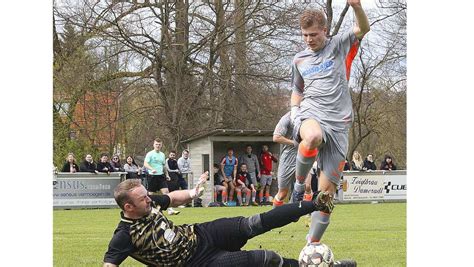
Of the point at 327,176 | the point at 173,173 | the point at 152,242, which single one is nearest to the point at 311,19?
the point at 327,176

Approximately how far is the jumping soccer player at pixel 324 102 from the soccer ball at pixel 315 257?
0.70 m

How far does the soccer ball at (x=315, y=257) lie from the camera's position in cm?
566

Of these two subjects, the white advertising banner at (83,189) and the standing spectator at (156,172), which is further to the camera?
the white advertising banner at (83,189)

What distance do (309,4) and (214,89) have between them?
401 centimetres

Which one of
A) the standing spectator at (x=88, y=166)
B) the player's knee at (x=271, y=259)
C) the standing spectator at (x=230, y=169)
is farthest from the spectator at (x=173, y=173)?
the player's knee at (x=271, y=259)

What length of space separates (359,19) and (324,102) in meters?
0.73

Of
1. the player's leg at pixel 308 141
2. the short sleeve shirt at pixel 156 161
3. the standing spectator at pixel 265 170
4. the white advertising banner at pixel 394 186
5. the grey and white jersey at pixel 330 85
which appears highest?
the grey and white jersey at pixel 330 85

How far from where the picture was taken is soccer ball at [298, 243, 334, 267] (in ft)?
18.6

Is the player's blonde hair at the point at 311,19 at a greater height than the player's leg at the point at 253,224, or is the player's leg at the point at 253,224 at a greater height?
the player's blonde hair at the point at 311,19

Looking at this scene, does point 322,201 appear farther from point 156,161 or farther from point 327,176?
point 156,161

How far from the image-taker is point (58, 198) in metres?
19.8

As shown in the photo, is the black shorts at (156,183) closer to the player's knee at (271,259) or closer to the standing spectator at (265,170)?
the standing spectator at (265,170)

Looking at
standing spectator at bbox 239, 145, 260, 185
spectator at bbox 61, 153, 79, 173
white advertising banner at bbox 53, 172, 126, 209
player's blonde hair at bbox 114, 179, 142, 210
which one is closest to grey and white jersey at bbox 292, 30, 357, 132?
player's blonde hair at bbox 114, 179, 142, 210
